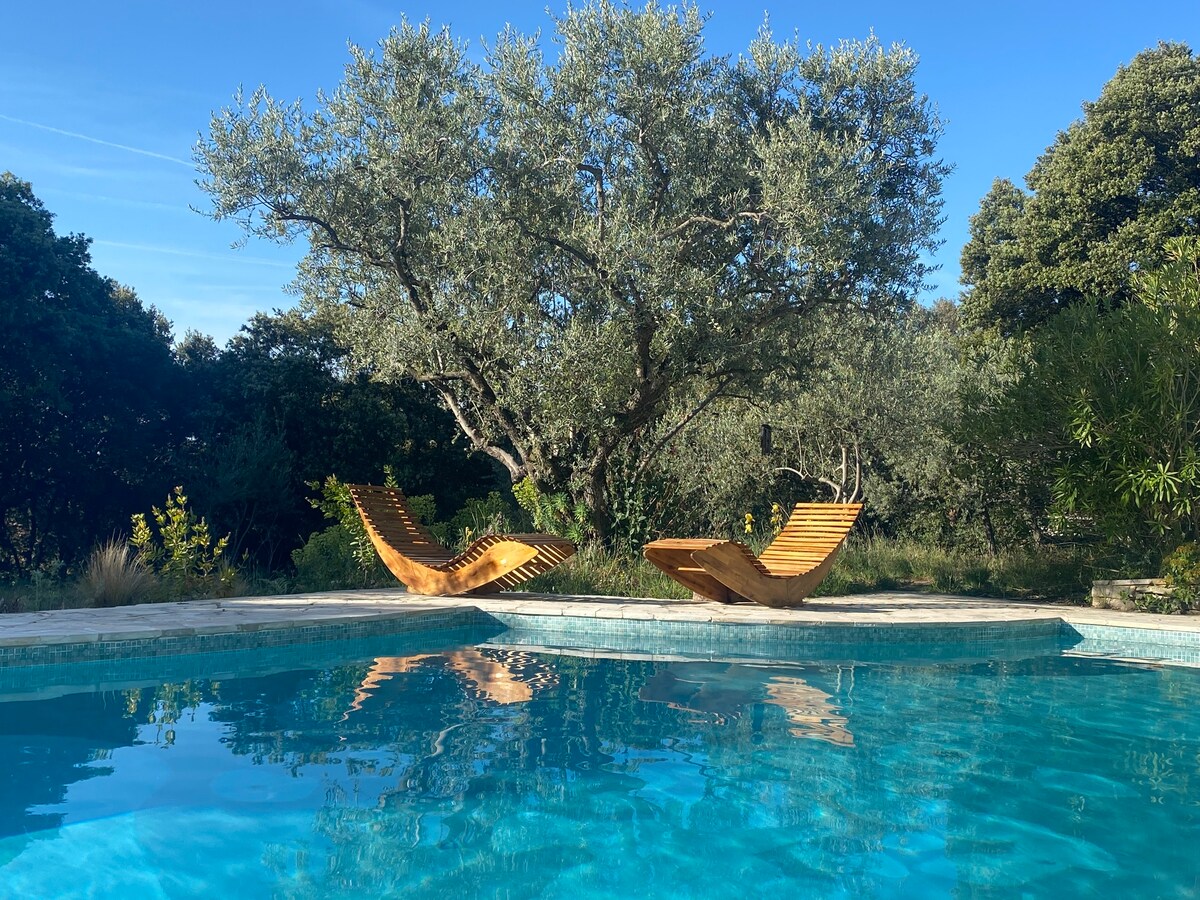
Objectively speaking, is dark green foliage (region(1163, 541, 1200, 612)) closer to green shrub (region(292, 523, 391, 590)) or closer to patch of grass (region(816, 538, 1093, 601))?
patch of grass (region(816, 538, 1093, 601))

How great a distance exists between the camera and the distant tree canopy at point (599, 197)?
402 inches

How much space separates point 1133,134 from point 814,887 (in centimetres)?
1678

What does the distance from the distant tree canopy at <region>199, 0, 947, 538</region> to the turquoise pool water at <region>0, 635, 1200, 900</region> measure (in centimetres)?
456

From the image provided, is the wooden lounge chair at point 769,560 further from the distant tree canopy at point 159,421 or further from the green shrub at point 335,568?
the distant tree canopy at point 159,421

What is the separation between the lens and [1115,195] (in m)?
16.0

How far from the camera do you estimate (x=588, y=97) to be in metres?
10.4

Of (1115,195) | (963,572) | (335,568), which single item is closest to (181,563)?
(335,568)

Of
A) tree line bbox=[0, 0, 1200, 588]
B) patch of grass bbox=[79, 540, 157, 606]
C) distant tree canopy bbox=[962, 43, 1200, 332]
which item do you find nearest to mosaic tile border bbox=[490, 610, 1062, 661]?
tree line bbox=[0, 0, 1200, 588]

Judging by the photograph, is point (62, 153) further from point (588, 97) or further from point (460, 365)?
point (588, 97)

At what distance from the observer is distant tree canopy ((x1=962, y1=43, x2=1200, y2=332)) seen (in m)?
15.7

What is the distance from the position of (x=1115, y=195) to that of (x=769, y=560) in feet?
34.7

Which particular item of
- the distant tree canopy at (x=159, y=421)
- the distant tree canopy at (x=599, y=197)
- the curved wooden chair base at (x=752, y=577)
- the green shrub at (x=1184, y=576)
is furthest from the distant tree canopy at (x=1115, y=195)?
the distant tree canopy at (x=159, y=421)

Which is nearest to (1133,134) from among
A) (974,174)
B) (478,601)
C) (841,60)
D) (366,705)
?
(974,174)

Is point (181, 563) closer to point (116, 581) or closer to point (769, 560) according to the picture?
point (116, 581)
